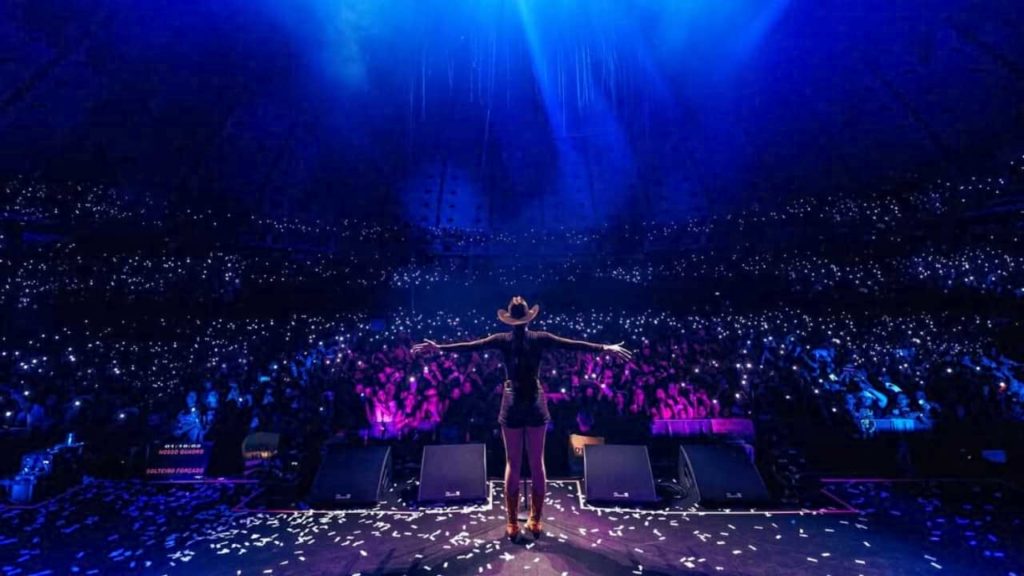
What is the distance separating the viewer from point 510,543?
4.19m

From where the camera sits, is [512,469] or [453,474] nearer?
[512,469]

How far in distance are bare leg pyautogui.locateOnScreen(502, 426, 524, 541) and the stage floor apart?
183 millimetres

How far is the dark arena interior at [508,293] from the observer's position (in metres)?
4.61

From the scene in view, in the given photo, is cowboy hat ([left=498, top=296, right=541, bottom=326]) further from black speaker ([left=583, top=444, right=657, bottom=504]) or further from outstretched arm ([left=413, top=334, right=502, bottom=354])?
black speaker ([left=583, top=444, right=657, bottom=504])

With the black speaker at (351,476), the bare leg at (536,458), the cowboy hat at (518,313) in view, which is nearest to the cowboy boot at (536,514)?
the bare leg at (536,458)

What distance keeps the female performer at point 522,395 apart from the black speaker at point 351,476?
1.92m

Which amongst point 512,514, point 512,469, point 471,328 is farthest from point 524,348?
point 471,328

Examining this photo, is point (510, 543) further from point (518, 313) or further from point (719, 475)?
point (719, 475)

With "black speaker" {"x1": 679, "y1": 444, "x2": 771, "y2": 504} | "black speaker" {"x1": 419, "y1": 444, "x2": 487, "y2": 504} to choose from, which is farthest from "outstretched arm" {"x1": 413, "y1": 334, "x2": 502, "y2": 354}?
"black speaker" {"x1": 679, "y1": 444, "x2": 771, "y2": 504}

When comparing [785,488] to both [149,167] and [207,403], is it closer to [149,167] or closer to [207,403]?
[207,403]

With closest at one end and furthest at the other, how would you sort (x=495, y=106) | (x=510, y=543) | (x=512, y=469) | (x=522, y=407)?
Answer: (x=522, y=407) → (x=512, y=469) → (x=510, y=543) → (x=495, y=106)

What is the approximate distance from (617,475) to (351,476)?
9.97 ft

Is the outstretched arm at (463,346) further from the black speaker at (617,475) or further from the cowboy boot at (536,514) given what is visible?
the black speaker at (617,475)

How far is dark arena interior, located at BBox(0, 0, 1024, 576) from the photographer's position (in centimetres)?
461
